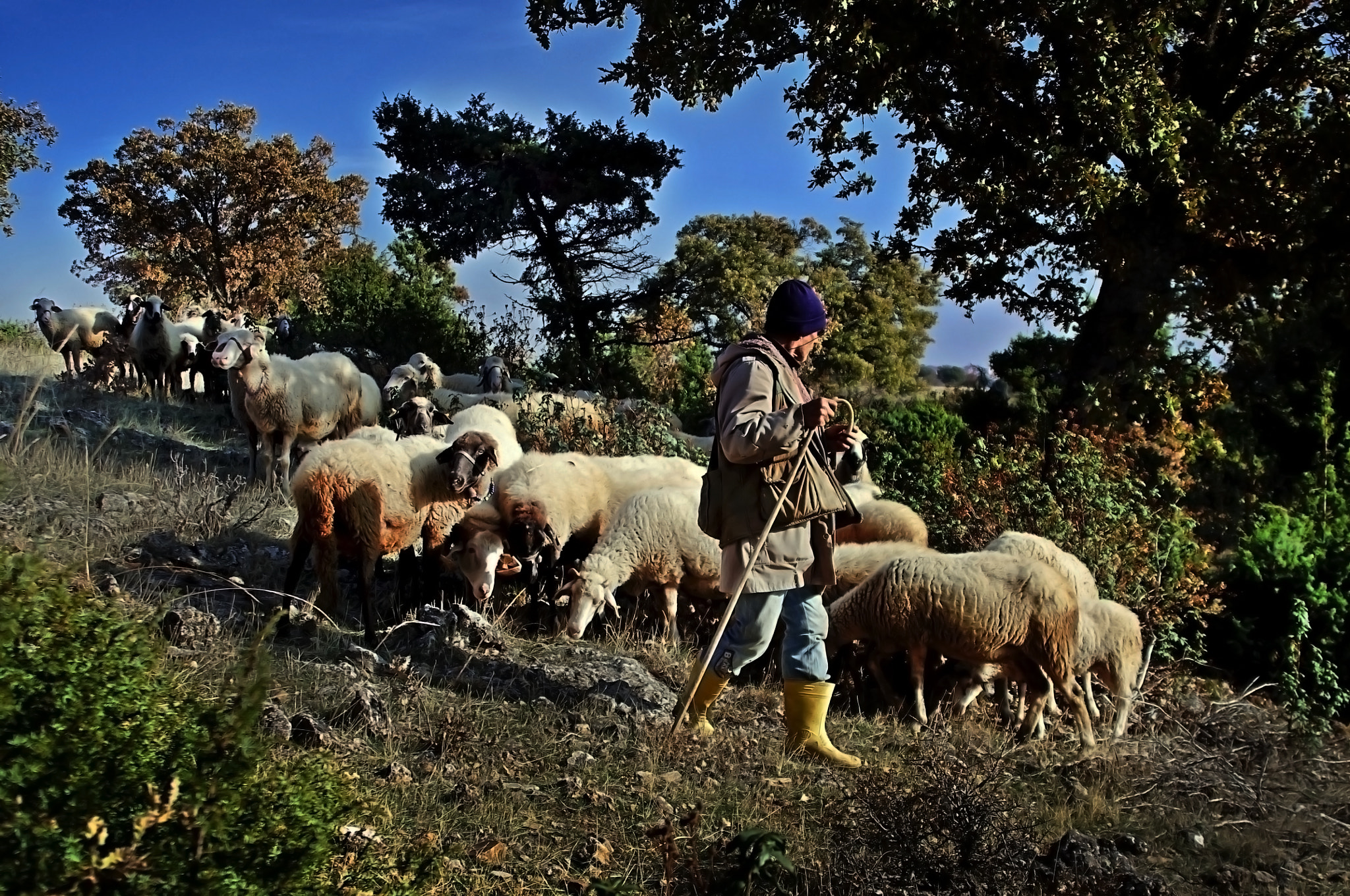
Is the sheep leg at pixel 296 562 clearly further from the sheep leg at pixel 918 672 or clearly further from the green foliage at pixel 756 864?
the green foliage at pixel 756 864

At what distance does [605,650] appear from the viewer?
7.14 metres

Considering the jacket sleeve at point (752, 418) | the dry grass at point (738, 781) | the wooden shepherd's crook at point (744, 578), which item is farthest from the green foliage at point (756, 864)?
the jacket sleeve at point (752, 418)

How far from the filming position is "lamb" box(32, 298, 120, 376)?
21.5 m

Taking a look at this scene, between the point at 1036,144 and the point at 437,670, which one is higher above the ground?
the point at 1036,144

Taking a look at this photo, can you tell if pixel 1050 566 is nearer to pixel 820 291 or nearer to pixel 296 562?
pixel 296 562

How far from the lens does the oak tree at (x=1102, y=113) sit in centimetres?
1139

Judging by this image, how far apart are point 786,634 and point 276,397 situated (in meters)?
8.58

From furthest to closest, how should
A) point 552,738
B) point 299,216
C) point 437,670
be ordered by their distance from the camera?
point 299,216 → point 437,670 → point 552,738

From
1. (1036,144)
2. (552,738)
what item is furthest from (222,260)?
(552,738)

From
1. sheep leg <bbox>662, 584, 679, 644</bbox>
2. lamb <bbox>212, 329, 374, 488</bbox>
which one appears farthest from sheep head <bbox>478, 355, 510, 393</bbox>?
sheep leg <bbox>662, 584, 679, 644</bbox>

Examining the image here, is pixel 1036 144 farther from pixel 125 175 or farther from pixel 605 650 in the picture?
pixel 125 175

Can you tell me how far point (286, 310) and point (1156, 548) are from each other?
83.1ft

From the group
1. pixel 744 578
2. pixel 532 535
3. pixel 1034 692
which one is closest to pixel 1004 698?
pixel 1034 692

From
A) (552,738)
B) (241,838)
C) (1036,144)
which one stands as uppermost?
(1036,144)
